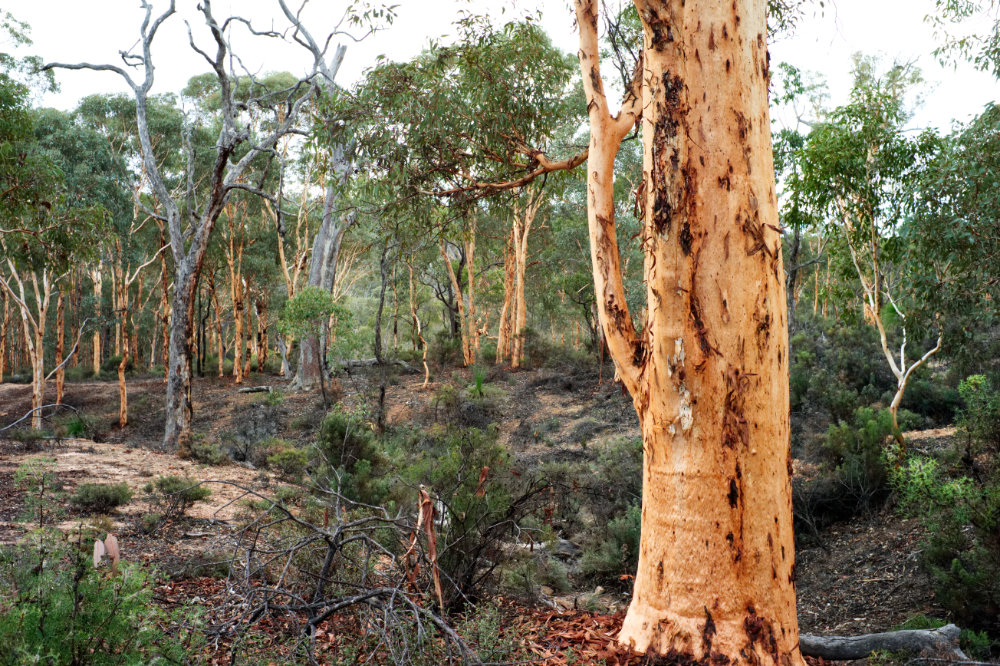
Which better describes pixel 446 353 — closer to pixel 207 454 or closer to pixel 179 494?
pixel 207 454

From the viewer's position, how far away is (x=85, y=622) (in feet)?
6.17

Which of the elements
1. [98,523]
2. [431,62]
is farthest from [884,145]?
[98,523]

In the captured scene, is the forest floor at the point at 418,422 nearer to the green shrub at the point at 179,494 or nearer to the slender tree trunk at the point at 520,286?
the green shrub at the point at 179,494

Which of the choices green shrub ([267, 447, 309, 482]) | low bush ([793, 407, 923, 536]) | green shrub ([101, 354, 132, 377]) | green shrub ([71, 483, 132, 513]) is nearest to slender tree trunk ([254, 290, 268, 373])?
green shrub ([101, 354, 132, 377])

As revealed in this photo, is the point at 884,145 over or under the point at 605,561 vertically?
over

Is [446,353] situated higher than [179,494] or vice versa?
[446,353]

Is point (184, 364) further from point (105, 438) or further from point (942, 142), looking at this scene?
point (942, 142)

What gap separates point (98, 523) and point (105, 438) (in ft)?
28.5

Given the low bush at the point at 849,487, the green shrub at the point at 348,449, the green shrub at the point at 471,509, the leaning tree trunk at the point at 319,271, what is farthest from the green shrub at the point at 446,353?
the low bush at the point at 849,487

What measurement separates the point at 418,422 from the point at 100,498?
24.1ft

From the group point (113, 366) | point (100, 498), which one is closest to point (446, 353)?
point (113, 366)

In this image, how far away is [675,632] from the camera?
2678 mm

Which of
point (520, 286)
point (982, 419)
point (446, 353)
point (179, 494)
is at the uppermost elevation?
point (520, 286)

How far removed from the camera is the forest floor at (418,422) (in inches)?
183
